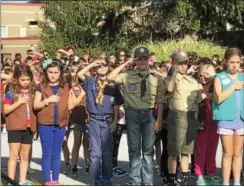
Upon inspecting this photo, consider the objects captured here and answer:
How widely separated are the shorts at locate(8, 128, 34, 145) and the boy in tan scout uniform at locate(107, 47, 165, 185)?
125 cm

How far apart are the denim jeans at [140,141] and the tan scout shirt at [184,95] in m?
0.33

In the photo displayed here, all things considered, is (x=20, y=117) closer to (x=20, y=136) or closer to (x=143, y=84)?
(x=20, y=136)

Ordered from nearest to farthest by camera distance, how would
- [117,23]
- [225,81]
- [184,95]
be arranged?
[225,81]
[184,95]
[117,23]

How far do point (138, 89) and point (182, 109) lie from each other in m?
0.60

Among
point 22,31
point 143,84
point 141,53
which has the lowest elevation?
point 143,84

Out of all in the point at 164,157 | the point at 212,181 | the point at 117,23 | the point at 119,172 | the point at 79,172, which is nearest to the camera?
the point at 212,181

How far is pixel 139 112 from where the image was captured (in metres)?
6.65

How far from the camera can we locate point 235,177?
656 cm

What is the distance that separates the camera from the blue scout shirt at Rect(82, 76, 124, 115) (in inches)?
275

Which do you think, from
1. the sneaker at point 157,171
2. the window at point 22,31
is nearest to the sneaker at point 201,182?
the sneaker at point 157,171

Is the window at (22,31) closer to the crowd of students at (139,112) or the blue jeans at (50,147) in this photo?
the crowd of students at (139,112)

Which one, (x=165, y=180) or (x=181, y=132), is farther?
(x=165, y=180)

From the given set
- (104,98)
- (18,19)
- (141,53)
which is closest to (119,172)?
(104,98)

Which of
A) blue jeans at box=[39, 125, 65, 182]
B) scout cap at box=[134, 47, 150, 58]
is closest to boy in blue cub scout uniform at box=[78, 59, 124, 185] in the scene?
blue jeans at box=[39, 125, 65, 182]
